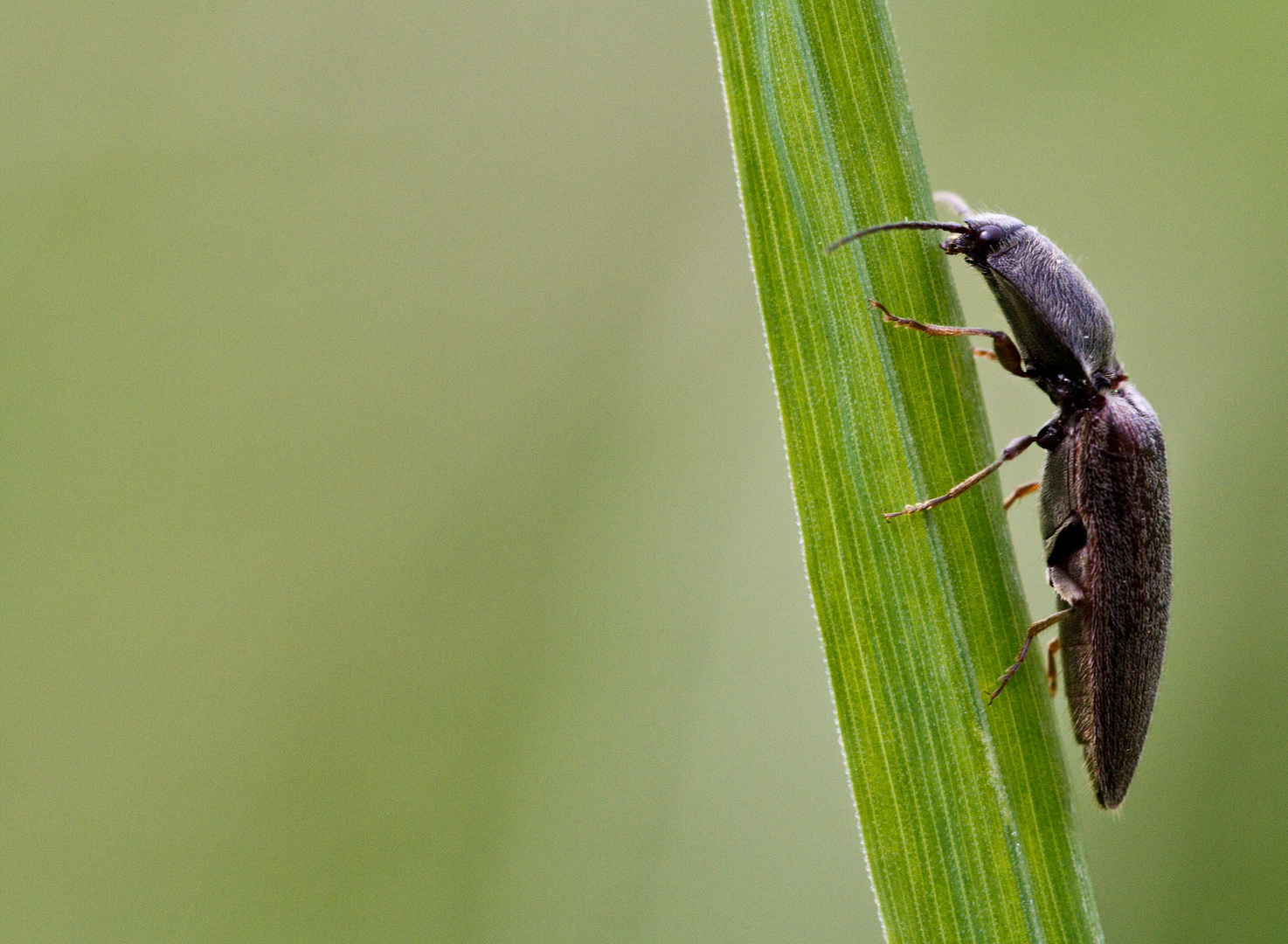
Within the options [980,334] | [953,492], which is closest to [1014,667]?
[953,492]

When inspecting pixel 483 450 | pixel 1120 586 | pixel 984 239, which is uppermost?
pixel 483 450

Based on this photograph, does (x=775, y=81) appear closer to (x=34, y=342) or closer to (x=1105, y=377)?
(x=1105, y=377)

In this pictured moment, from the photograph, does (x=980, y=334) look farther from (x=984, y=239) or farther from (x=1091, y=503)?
(x=1091, y=503)

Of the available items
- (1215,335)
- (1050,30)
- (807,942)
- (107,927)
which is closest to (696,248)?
(1050,30)

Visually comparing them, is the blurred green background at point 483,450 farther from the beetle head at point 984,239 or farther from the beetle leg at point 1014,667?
the beetle leg at point 1014,667

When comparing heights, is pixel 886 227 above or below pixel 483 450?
→ below

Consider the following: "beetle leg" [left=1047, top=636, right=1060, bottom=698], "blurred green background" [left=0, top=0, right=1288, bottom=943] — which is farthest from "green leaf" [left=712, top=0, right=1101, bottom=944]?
"blurred green background" [left=0, top=0, right=1288, bottom=943]

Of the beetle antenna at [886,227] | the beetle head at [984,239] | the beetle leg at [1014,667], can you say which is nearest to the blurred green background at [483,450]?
the beetle head at [984,239]
